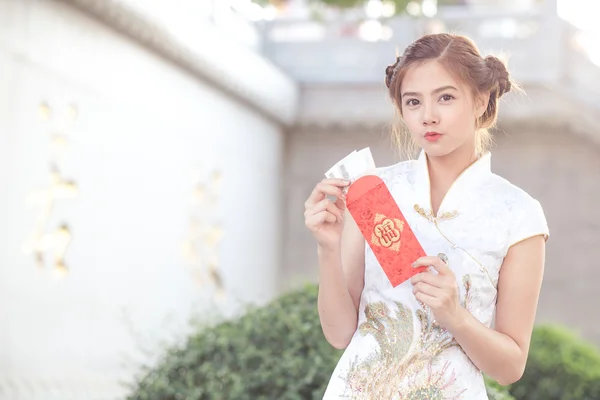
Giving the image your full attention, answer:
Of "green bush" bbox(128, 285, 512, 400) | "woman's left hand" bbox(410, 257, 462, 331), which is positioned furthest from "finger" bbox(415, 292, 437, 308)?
"green bush" bbox(128, 285, 512, 400)

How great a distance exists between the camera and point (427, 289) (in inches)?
58.9

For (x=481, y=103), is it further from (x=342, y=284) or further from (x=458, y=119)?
(x=342, y=284)

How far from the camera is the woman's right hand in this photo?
1618 mm

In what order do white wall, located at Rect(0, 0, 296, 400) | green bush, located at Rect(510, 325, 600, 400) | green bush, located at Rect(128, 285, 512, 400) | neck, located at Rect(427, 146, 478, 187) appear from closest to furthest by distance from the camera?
neck, located at Rect(427, 146, 478, 187) → green bush, located at Rect(128, 285, 512, 400) → green bush, located at Rect(510, 325, 600, 400) → white wall, located at Rect(0, 0, 296, 400)

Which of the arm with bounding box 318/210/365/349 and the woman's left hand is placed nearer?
the woman's left hand

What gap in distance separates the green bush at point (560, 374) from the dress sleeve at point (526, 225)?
→ 116 inches

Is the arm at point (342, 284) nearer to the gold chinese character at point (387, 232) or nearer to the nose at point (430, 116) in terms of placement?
the gold chinese character at point (387, 232)

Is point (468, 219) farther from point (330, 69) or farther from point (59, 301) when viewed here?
point (330, 69)

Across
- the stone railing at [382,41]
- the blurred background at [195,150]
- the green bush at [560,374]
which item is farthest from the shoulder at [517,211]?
the stone railing at [382,41]

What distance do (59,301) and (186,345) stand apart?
209cm

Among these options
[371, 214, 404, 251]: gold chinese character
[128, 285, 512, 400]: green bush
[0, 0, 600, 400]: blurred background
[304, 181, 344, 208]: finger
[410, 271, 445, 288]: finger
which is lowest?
[128, 285, 512, 400]: green bush

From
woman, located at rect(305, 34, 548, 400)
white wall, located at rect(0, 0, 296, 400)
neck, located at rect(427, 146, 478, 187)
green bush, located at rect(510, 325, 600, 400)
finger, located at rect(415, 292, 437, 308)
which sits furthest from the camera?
white wall, located at rect(0, 0, 296, 400)

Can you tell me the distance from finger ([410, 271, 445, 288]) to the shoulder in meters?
0.18

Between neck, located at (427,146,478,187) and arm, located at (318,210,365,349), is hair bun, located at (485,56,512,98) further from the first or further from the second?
arm, located at (318,210,365,349)
